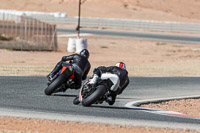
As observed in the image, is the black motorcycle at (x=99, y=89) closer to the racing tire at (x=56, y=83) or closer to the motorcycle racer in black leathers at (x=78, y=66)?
the racing tire at (x=56, y=83)

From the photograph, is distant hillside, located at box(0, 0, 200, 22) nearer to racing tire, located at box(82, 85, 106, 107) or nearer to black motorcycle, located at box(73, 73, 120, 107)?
black motorcycle, located at box(73, 73, 120, 107)

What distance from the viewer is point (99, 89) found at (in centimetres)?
1091

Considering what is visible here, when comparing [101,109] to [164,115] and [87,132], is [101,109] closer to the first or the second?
[164,115]

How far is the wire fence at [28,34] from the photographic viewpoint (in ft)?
96.3

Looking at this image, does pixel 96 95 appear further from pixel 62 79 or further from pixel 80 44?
pixel 80 44

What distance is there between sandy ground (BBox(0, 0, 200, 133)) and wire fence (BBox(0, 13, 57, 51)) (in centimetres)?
95

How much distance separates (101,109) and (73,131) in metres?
2.57

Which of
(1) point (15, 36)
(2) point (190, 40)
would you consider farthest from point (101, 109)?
(2) point (190, 40)

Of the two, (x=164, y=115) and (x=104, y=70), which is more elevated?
(x=104, y=70)

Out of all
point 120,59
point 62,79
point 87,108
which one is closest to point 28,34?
point 120,59

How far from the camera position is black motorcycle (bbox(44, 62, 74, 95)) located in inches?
489

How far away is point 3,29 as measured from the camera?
3031 centimetres

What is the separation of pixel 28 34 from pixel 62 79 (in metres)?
17.5

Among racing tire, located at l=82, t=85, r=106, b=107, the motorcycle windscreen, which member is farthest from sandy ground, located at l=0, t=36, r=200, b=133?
the motorcycle windscreen
